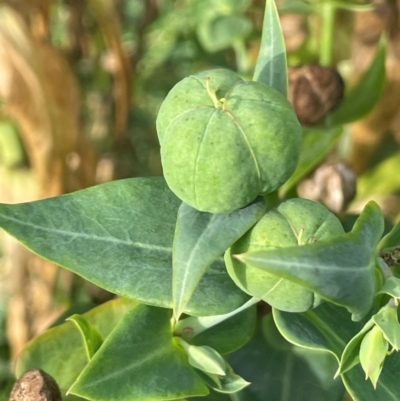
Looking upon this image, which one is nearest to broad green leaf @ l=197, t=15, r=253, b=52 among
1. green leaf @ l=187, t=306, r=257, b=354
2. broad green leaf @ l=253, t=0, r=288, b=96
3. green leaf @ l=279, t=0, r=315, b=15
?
green leaf @ l=279, t=0, r=315, b=15

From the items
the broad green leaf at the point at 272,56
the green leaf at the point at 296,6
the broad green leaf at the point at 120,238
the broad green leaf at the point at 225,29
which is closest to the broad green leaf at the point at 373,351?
the broad green leaf at the point at 120,238

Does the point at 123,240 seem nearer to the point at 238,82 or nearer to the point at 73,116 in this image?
the point at 238,82

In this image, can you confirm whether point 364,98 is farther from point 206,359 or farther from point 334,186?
point 206,359

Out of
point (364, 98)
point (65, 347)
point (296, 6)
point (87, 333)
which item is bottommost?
point (65, 347)

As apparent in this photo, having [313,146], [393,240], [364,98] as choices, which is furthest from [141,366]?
[364,98]

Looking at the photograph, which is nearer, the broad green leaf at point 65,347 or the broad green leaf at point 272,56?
the broad green leaf at point 272,56

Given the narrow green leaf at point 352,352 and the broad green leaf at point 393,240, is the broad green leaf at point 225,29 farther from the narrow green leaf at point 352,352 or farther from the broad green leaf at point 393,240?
the narrow green leaf at point 352,352
